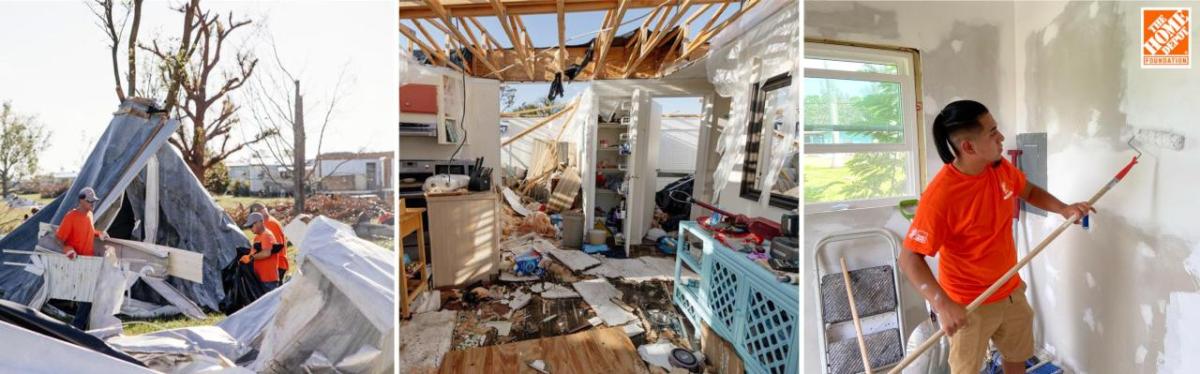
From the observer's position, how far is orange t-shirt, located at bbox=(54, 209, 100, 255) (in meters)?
1.88

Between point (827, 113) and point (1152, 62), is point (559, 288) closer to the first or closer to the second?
point (827, 113)

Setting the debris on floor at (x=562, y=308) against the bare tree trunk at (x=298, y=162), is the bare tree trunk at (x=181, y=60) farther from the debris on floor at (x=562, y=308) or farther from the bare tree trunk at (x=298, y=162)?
the debris on floor at (x=562, y=308)

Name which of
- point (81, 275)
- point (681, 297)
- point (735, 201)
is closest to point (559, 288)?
point (681, 297)

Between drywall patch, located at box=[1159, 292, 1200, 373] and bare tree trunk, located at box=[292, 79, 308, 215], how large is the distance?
11.0 feet

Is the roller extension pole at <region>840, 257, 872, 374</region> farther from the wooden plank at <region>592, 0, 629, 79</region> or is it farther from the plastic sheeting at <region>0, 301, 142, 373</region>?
the plastic sheeting at <region>0, 301, 142, 373</region>

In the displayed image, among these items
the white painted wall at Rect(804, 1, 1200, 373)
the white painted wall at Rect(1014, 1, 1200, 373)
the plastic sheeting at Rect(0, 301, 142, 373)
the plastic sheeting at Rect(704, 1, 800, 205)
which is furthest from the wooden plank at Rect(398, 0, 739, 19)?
the plastic sheeting at Rect(0, 301, 142, 373)

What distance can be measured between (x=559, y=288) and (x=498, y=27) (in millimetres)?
1989

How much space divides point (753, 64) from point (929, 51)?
1.11 m

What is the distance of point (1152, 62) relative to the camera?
4.05 feet

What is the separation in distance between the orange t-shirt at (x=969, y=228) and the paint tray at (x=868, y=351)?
29 centimetres

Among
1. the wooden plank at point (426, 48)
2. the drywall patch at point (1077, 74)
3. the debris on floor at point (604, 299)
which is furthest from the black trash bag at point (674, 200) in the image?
the drywall patch at point (1077, 74)

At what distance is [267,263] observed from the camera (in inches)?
78.0

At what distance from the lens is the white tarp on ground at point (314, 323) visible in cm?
189

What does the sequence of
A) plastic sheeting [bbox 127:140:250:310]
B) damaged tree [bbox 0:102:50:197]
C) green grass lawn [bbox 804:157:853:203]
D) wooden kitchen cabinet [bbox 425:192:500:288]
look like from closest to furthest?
green grass lawn [bbox 804:157:853:203] → damaged tree [bbox 0:102:50:197] → plastic sheeting [bbox 127:140:250:310] → wooden kitchen cabinet [bbox 425:192:500:288]
